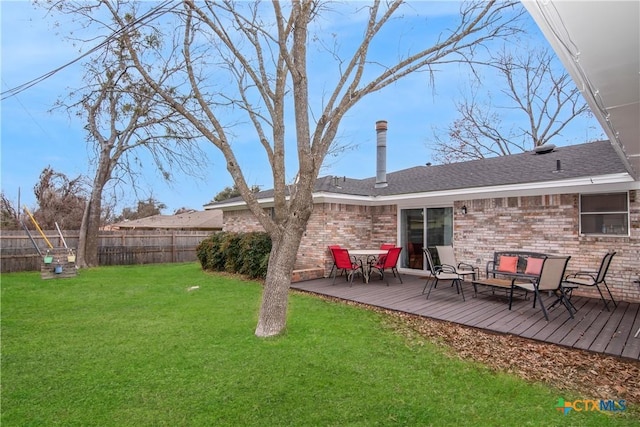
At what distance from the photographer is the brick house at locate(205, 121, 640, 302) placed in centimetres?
707

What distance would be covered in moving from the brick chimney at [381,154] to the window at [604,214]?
225 inches

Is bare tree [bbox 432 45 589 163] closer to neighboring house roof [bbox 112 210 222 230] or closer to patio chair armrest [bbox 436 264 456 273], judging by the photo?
patio chair armrest [bbox 436 264 456 273]

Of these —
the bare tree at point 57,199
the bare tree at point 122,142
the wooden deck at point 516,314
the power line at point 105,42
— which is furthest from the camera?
the bare tree at point 57,199

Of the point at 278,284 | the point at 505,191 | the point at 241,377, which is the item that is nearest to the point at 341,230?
the point at 505,191

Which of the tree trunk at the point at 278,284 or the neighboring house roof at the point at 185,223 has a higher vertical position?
the neighboring house roof at the point at 185,223

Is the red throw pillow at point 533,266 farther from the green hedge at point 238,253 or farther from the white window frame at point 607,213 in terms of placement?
the green hedge at point 238,253

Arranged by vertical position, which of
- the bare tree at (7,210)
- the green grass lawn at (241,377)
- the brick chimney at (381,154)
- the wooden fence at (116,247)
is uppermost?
the brick chimney at (381,154)

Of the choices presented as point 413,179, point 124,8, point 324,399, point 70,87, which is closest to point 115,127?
point 70,87

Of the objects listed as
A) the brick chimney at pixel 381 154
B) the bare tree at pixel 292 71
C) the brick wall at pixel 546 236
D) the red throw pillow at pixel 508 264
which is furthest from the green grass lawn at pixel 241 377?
the brick chimney at pixel 381 154

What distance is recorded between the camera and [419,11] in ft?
17.8

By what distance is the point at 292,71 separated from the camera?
483 centimetres

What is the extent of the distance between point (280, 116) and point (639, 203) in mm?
7297

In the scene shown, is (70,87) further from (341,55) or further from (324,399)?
(324,399)

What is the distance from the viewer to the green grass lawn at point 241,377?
9.55 ft
